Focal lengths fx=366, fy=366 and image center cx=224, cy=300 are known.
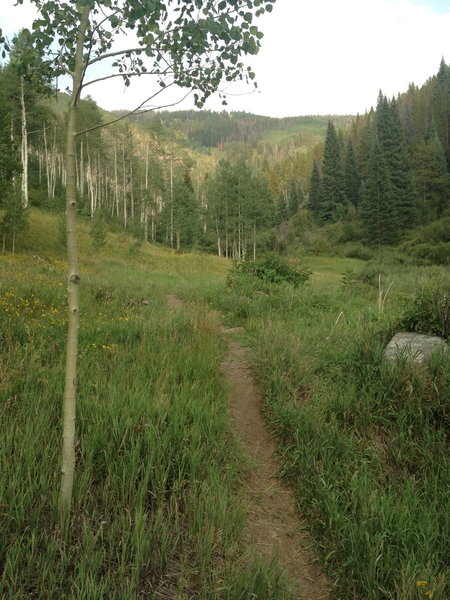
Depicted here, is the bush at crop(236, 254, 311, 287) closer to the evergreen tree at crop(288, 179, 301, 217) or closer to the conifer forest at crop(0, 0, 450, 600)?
the conifer forest at crop(0, 0, 450, 600)

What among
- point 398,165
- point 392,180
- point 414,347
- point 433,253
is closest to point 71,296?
point 414,347

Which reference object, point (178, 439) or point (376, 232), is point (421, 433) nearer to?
point (178, 439)

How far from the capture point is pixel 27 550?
1.92 m

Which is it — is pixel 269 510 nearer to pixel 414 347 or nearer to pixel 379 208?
pixel 414 347

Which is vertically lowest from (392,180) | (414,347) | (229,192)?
(414,347)

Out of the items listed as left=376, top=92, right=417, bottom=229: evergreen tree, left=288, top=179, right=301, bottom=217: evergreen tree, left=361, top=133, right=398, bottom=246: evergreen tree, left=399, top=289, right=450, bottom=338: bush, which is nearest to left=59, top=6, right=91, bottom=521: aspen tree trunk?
left=399, top=289, right=450, bottom=338: bush

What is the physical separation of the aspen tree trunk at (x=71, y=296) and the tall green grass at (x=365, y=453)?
173cm

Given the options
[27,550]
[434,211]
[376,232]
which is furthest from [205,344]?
[434,211]

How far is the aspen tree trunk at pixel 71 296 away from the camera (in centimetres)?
209

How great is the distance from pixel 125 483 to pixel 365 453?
205 centimetres

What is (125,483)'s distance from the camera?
8.20 feet

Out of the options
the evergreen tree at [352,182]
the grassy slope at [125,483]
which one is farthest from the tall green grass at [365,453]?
the evergreen tree at [352,182]

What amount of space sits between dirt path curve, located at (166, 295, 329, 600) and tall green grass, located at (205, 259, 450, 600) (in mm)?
110

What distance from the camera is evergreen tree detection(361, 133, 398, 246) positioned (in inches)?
2108
